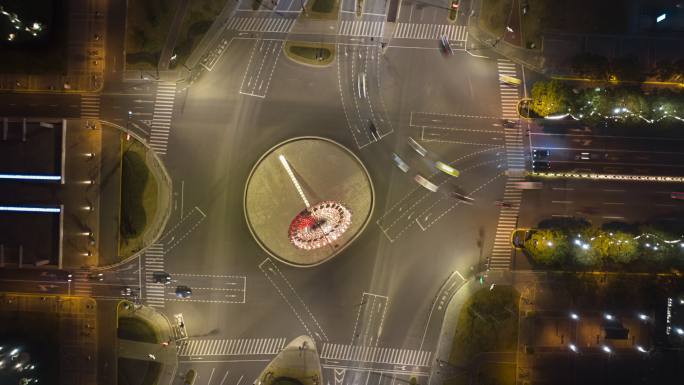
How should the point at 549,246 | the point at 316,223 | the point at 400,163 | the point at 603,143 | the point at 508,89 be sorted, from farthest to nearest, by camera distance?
the point at 603,143 → the point at 508,89 → the point at 400,163 → the point at 316,223 → the point at 549,246

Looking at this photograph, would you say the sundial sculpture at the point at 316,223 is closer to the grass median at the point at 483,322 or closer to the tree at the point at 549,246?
the grass median at the point at 483,322

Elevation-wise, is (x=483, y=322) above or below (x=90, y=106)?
below

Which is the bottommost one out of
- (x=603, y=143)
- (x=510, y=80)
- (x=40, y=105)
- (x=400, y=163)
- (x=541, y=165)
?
(x=400, y=163)

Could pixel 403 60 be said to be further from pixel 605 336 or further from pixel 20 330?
pixel 20 330

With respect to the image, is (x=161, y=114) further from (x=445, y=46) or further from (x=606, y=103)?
(x=606, y=103)

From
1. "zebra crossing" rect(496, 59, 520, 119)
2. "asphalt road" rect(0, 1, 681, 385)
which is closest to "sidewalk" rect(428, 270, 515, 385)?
"asphalt road" rect(0, 1, 681, 385)

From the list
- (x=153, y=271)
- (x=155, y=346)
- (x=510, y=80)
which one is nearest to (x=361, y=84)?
(x=510, y=80)
